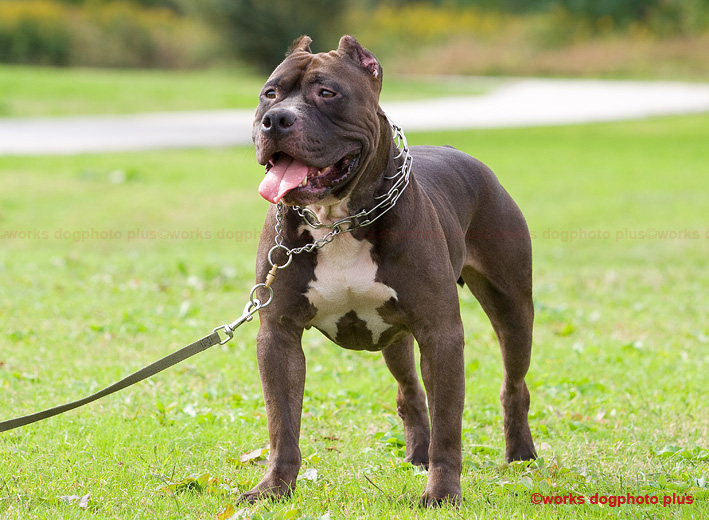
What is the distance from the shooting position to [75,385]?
5.84 metres

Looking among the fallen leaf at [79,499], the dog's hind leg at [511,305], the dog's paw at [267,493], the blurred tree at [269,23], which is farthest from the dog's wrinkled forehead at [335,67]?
the blurred tree at [269,23]

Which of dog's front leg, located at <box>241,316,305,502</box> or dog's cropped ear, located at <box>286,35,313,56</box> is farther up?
dog's cropped ear, located at <box>286,35,313,56</box>

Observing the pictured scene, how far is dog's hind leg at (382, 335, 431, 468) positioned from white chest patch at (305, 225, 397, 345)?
2.53 ft

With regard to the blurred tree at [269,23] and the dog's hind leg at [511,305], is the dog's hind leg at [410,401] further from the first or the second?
the blurred tree at [269,23]

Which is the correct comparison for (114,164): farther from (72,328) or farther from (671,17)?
(671,17)

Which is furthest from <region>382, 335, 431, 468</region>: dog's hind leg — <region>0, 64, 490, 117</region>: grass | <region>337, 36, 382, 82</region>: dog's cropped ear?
<region>0, 64, 490, 117</region>: grass

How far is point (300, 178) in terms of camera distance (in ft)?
12.1

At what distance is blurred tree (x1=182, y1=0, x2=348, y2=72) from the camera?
37.2 m

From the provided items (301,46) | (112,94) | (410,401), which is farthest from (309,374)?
(112,94)

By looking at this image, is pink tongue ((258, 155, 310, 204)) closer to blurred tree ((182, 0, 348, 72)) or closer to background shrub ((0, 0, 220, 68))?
blurred tree ((182, 0, 348, 72))

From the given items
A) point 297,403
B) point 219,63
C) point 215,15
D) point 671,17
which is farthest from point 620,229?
point 671,17

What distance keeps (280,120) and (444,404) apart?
134cm

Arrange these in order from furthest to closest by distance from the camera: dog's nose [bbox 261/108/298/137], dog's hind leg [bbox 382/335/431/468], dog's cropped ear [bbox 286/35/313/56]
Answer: dog's hind leg [bbox 382/335/431/468] → dog's cropped ear [bbox 286/35/313/56] → dog's nose [bbox 261/108/298/137]

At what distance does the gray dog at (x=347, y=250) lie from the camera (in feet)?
12.3
